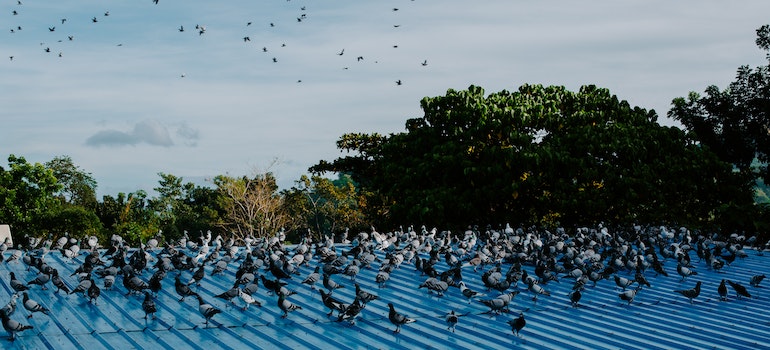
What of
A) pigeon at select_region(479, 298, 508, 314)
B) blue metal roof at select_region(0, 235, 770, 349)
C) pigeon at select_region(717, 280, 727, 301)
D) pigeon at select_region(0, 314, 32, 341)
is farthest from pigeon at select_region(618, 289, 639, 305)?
pigeon at select_region(0, 314, 32, 341)

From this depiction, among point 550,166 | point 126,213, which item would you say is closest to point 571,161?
point 550,166

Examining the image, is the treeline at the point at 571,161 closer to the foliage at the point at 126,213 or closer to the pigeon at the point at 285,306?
the foliage at the point at 126,213

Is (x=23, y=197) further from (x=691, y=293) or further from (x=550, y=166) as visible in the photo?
(x=691, y=293)

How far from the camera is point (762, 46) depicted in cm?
4350

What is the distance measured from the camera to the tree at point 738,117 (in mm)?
43188

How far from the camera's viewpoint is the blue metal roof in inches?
567

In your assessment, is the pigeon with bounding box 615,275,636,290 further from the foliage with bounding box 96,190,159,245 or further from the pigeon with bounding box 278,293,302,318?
the foliage with bounding box 96,190,159,245

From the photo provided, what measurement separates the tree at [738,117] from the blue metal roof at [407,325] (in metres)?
25.3

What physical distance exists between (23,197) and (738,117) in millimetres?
44740

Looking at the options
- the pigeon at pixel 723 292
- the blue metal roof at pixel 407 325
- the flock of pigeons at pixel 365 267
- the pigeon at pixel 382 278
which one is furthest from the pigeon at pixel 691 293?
the pigeon at pixel 382 278

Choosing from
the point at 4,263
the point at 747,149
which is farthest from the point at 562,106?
the point at 4,263

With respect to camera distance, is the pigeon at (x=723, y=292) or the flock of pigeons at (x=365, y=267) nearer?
the flock of pigeons at (x=365, y=267)

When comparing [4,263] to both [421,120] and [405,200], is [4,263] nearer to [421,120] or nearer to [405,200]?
[405,200]

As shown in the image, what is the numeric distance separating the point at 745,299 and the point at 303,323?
38.1ft
